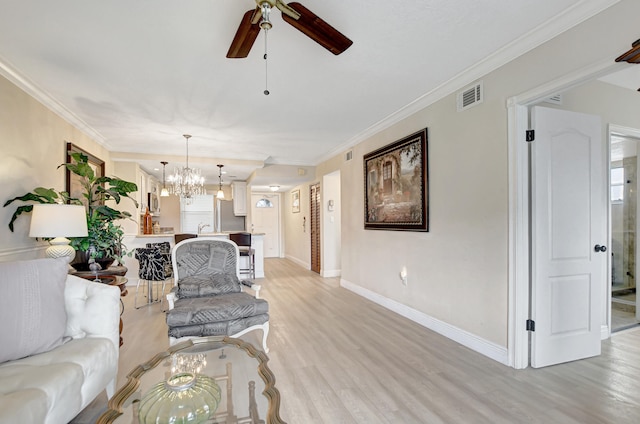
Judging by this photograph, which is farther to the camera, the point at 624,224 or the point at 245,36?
the point at 624,224

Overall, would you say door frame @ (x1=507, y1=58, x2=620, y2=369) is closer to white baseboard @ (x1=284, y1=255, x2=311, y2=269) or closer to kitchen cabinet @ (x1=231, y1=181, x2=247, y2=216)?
white baseboard @ (x1=284, y1=255, x2=311, y2=269)

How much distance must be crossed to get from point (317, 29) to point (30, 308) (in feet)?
7.35

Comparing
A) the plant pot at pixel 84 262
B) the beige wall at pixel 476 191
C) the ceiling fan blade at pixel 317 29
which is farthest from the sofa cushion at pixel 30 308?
the beige wall at pixel 476 191

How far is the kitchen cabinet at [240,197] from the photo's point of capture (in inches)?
326

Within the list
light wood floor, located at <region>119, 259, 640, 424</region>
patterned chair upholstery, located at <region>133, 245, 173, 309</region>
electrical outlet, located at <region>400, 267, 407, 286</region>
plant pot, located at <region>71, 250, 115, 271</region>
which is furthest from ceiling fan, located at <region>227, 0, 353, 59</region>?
patterned chair upholstery, located at <region>133, 245, 173, 309</region>

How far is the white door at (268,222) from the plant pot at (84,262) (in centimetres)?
628

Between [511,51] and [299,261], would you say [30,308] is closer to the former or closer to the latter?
[511,51]

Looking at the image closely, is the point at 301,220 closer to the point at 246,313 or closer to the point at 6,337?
the point at 246,313

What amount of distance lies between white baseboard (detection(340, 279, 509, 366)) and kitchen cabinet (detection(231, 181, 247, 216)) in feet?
16.3

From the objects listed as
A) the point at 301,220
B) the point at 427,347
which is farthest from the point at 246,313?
the point at 301,220

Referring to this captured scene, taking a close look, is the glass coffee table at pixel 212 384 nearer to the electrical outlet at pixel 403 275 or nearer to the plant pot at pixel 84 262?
the plant pot at pixel 84 262

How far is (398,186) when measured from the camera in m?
3.85

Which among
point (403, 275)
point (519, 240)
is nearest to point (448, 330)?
point (403, 275)

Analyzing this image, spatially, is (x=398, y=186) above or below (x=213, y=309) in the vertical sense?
above
